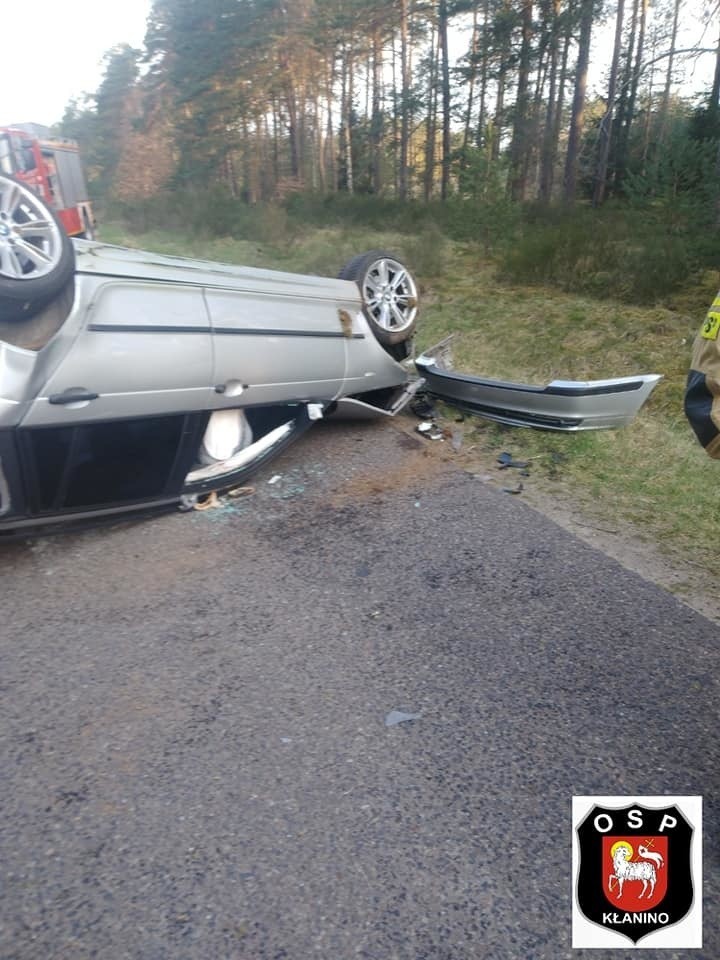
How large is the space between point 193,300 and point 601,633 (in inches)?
118

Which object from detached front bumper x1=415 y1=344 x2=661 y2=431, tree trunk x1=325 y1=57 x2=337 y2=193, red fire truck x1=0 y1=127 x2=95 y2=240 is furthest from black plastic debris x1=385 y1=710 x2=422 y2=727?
tree trunk x1=325 y1=57 x2=337 y2=193

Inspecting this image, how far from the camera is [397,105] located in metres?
25.3

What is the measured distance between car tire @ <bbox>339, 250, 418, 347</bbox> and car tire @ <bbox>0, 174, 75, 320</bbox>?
2.53 m

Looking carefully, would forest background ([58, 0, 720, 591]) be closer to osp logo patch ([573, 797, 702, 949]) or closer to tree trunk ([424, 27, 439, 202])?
tree trunk ([424, 27, 439, 202])

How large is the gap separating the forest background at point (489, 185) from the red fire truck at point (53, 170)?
3422mm

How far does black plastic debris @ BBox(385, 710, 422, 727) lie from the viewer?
259cm

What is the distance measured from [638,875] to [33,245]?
12.7 ft

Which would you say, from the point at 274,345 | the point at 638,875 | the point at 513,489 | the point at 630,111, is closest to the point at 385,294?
the point at 274,345

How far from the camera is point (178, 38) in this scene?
2936 cm

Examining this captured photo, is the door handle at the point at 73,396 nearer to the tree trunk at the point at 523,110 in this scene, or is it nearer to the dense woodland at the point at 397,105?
the dense woodland at the point at 397,105

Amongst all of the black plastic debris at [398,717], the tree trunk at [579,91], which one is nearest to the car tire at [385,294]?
the black plastic debris at [398,717]

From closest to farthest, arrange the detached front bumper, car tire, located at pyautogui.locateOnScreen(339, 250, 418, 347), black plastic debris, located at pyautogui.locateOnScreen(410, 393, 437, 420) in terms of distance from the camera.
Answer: the detached front bumper, car tire, located at pyautogui.locateOnScreen(339, 250, 418, 347), black plastic debris, located at pyautogui.locateOnScreen(410, 393, 437, 420)

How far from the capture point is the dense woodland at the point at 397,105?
660 inches

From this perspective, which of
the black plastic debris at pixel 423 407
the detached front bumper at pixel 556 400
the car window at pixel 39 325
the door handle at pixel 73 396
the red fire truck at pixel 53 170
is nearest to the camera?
the car window at pixel 39 325
